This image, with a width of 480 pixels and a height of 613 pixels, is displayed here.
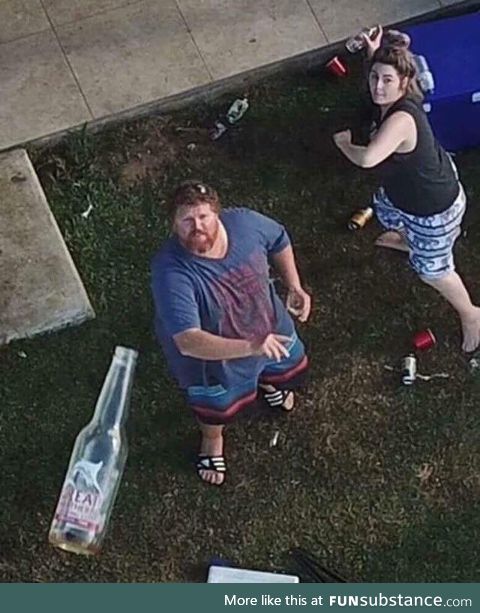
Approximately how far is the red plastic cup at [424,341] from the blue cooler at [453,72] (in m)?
1.04

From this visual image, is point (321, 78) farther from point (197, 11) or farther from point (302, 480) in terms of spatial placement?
point (302, 480)

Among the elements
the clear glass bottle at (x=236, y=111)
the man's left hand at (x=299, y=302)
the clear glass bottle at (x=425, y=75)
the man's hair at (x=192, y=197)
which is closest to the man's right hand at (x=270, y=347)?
the man's left hand at (x=299, y=302)

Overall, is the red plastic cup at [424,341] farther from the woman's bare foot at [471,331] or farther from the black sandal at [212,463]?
the black sandal at [212,463]

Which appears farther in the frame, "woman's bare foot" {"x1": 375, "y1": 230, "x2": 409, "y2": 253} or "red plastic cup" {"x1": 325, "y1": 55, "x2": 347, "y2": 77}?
"red plastic cup" {"x1": 325, "y1": 55, "x2": 347, "y2": 77}

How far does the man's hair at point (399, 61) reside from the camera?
5.37 meters

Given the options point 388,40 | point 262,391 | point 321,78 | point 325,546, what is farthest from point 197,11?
point 325,546

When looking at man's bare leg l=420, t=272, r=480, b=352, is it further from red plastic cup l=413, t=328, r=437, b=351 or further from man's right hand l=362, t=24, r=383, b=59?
man's right hand l=362, t=24, r=383, b=59

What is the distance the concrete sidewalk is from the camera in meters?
6.88

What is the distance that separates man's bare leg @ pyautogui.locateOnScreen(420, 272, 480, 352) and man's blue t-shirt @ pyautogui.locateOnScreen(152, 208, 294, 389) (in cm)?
102

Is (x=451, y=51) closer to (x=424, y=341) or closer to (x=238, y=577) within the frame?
(x=424, y=341)

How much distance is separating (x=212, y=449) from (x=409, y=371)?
40.2 inches

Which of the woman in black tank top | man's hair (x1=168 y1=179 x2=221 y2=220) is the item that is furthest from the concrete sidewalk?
man's hair (x1=168 y1=179 x2=221 y2=220)

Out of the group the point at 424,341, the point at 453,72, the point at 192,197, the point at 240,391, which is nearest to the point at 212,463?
the point at 240,391

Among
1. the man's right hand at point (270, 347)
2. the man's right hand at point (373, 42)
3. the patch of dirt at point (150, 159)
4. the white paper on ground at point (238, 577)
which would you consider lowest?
the white paper on ground at point (238, 577)
